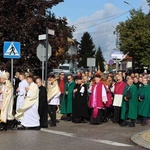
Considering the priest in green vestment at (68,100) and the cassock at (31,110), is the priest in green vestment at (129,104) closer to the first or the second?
the priest in green vestment at (68,100)

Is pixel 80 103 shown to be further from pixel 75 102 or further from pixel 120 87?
pixel 120 87

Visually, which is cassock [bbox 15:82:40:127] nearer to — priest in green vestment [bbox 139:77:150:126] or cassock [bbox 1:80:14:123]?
cassock [bbox 1:80:14:123]

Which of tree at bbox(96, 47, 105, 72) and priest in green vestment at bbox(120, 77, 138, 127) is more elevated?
tree at bbox(96, 47, 105, 72)

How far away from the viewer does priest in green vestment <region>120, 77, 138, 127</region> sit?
14117 millimetres

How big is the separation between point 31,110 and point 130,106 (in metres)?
3.45

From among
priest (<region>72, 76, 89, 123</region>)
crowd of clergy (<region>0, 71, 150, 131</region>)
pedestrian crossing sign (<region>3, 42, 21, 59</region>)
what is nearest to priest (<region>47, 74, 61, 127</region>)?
crowd of clergy (<region>0, 71, 150, 131</region>)

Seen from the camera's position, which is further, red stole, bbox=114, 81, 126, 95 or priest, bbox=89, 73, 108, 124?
red stole, bbox=114, 81, 126, 95

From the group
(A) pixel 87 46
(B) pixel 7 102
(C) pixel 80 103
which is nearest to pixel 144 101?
(C) pixel 80 103

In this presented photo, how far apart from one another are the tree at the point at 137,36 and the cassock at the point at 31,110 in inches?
1136

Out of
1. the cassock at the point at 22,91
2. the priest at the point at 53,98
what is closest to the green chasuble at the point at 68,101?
the priest at the point at 53,98

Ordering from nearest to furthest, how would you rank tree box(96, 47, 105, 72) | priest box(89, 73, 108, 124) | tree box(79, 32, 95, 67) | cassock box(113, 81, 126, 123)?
priest box(89, 73, 108, 124) < cassock box(113, 81, 126, 123) < tree box(96, 47, 105, 72) < tree box(79, 32, 95, 67)

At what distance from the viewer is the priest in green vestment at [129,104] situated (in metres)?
14.1

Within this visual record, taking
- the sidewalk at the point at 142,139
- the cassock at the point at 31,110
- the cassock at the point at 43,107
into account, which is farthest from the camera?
the cassock at the point at 43,107

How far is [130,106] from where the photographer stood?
14250 mm
